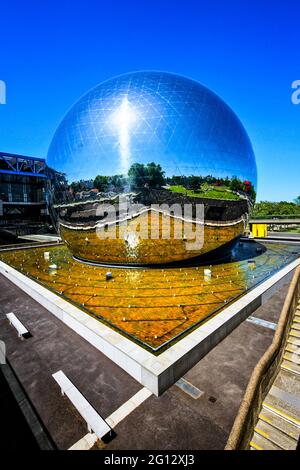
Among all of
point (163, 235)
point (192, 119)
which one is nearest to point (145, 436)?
→ point (163, 235)

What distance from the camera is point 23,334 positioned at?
764cm

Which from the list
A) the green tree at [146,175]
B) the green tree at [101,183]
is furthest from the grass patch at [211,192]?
the green tree at [101,183]

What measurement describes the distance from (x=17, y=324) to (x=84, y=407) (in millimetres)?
4665

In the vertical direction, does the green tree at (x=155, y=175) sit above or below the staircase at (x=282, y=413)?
above

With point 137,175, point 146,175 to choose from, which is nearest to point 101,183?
point 137,175

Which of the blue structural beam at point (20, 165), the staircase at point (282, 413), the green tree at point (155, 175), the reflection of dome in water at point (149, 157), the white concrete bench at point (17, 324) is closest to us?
the staircase at point (282, 413)

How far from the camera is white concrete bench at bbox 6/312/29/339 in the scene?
7.66m

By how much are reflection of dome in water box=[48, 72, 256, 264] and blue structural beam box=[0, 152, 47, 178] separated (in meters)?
40.7

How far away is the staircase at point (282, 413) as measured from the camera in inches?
185

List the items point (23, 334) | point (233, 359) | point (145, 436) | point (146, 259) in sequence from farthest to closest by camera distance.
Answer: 1. point (146, 259)
2. point (23, 334)
3. point (233, 359)
4. point (145, 436)

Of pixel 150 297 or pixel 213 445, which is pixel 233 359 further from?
pixel 150 297

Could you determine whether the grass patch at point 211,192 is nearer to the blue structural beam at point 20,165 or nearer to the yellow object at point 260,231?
the yellow object at point 260,231

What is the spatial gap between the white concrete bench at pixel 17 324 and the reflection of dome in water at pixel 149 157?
634 cm

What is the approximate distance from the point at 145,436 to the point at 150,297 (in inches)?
222
